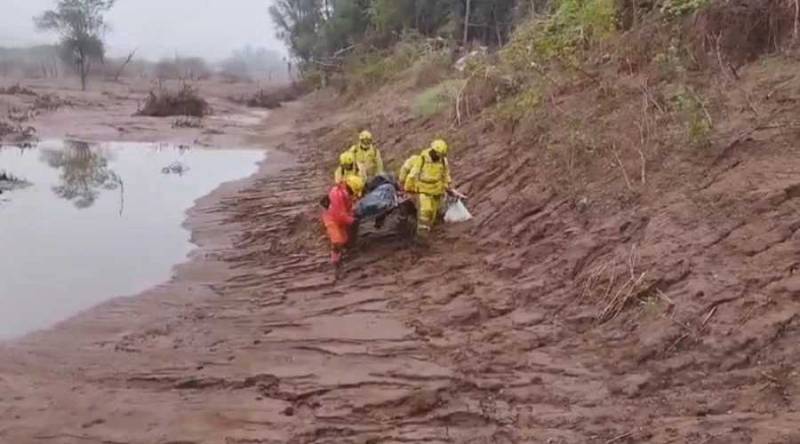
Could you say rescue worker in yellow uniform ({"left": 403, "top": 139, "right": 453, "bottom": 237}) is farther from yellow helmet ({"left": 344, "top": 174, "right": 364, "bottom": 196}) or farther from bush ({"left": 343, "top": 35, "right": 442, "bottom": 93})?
bush ({"left": 343, "top": 35, "right": 442, "bottom": 93})

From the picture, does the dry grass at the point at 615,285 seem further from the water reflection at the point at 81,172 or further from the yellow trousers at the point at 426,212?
the water reflection at the point at 81,172

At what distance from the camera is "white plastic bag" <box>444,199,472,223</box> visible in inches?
446

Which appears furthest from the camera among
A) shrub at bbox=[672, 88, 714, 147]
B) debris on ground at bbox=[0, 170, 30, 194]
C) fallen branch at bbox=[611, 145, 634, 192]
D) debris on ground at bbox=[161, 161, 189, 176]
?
debris on ground at bbox=[161, 161, 189, 176]

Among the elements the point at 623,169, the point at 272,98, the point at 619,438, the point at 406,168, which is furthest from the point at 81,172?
the point at 272,98

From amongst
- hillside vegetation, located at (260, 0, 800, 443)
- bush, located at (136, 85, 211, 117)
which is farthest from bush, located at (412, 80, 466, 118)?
bush, located at (136, 85, 211, 117)

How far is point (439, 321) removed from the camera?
845cm

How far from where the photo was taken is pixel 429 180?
1117 cm

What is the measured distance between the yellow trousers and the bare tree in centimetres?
5650

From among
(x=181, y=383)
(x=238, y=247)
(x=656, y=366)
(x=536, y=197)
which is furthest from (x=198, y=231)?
(x=656, y=366)

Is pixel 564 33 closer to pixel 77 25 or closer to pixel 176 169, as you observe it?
pixel 176 169

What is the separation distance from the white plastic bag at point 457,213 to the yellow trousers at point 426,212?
200 mm

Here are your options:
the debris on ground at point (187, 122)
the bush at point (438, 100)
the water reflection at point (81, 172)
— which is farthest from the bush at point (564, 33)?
the debris on ground at point (187, 122)

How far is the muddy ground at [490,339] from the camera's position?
6.06 meters

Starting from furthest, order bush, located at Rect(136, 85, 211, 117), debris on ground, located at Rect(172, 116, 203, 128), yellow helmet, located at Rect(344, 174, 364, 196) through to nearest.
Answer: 1. bush, located at Rect(136, 85, 211, 117)
2. debris on ground, located at Rect(172, 116, 203, 128)
3. yellow helmet, located at Rect(344, 174, 364, 196)
